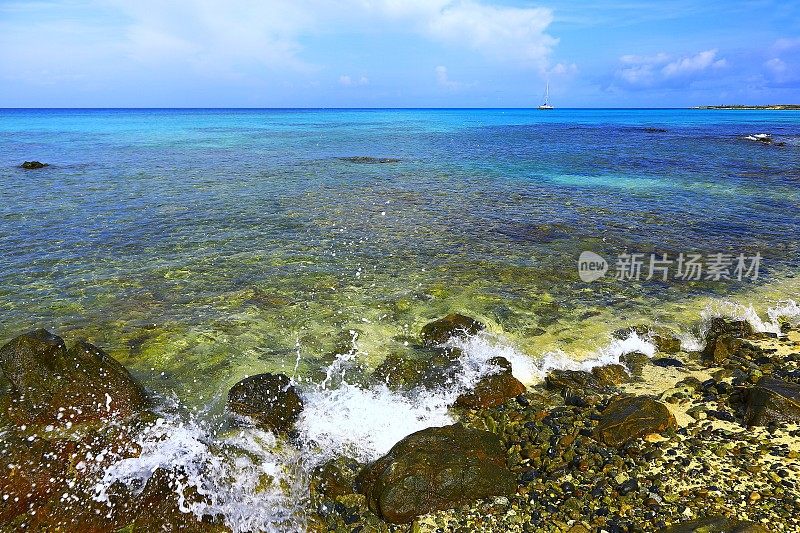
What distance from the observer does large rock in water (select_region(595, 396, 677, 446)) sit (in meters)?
6.86

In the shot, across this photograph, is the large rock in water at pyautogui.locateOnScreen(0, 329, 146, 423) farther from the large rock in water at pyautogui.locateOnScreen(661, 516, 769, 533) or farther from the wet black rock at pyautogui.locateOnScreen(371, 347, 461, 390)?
the large rock in water at pyautogui.locateOnScreen(661, 516, 769, 533)

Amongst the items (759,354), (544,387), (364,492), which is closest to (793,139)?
(759,354)

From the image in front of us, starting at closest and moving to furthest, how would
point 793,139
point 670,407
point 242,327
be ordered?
point 670,407, point 242,327, point 793,139

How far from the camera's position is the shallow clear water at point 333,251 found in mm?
10164

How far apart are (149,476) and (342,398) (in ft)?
9.85

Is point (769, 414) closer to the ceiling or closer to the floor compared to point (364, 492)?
closer to the ceiling

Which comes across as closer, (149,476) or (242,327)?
(149,476)

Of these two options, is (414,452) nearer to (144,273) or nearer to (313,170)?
(144,273)

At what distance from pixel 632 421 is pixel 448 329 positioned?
157 inches

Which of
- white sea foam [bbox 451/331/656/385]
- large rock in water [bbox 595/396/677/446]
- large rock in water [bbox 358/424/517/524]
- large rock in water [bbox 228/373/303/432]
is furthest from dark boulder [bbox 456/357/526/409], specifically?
large rock in water [bbox 228/373/303/432]

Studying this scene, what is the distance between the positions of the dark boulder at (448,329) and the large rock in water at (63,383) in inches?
206

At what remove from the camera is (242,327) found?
10.4 m
